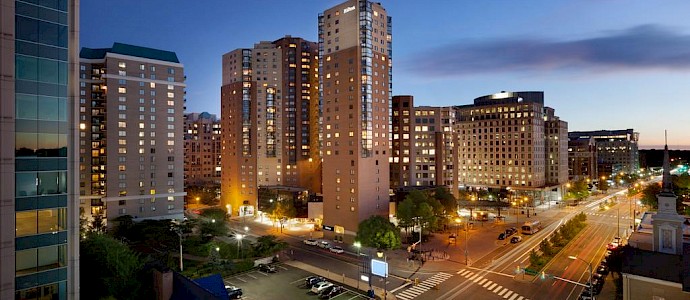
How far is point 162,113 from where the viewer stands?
306 feet

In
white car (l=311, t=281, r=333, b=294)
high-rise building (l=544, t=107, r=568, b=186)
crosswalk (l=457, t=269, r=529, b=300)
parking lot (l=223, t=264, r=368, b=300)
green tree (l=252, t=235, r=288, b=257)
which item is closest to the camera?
crosswalk (l=457, t=269, r=529, b=300)

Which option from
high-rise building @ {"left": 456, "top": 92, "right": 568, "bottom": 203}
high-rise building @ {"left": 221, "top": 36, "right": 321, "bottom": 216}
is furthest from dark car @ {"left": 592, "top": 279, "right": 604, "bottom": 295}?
high-rise building @ {"left": 456, "top": 92, "right": 568, "bottom": 203}

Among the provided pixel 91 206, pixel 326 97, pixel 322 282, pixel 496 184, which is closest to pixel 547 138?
pixel 496 184

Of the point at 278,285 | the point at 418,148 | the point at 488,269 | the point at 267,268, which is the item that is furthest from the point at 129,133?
the point at 488,269

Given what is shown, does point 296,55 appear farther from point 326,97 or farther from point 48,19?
point 48,19

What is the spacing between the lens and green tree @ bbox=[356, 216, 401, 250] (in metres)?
66.2

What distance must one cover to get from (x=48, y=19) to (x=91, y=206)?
231 ft

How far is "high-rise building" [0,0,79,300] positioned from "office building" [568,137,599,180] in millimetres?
200250

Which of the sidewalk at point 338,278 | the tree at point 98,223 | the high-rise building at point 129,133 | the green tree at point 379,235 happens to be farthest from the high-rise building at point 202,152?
the sidewalk at point 338,278

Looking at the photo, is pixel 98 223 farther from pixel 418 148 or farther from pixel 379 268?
pixel 418 148

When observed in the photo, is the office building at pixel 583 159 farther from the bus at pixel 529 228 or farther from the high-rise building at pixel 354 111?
the high-rise building at pixel 354 111

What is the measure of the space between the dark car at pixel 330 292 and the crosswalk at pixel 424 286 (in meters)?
7.27

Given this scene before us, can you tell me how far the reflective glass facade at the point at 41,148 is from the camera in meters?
28.3

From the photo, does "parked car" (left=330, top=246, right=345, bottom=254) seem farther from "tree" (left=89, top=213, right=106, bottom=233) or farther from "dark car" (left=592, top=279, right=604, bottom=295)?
"tree" (left=89, top=213, right=106, bottom=233)
